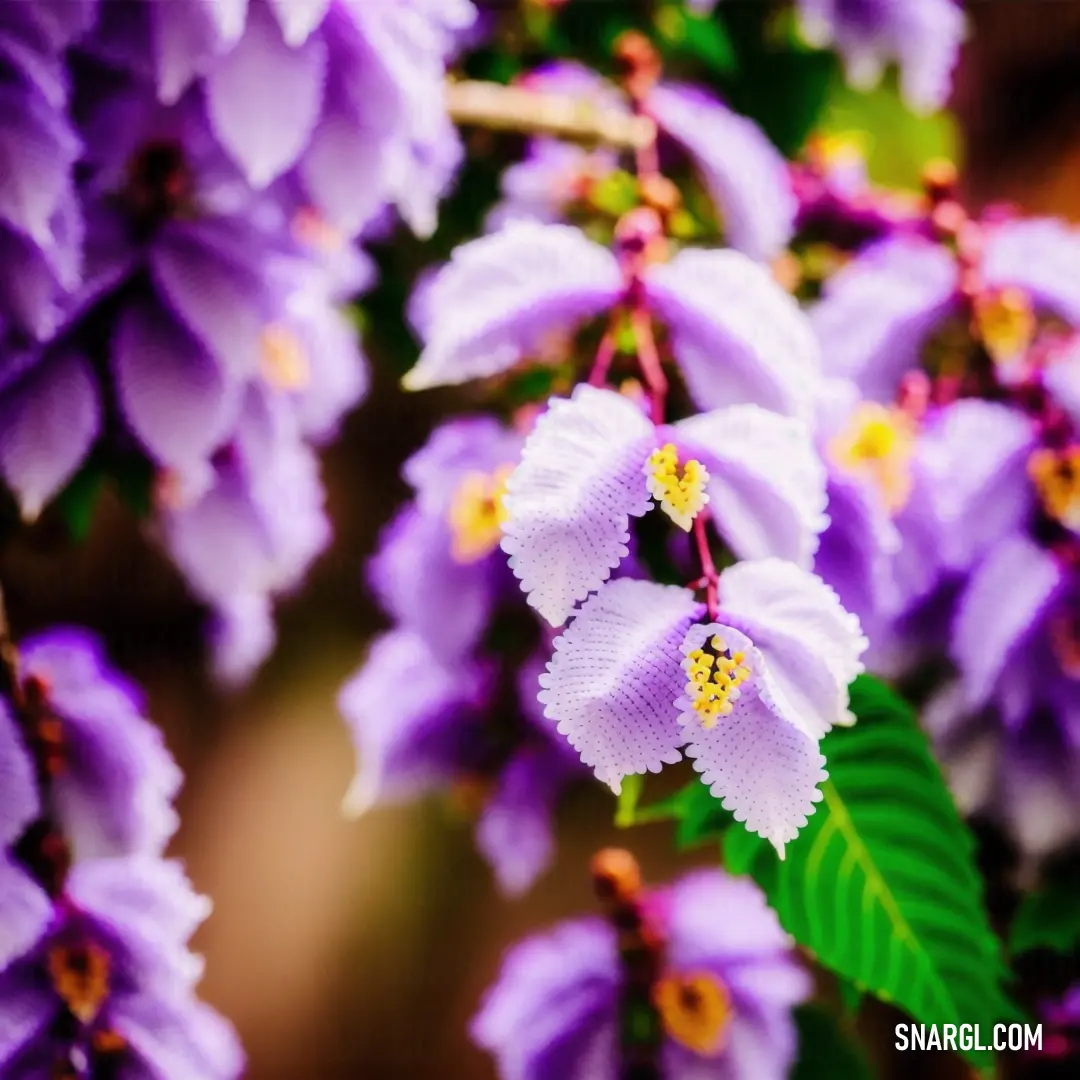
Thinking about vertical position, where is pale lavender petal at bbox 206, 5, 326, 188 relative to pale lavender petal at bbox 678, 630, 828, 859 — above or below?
above

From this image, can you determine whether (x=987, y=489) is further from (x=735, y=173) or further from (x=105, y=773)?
(x=105, y=773)

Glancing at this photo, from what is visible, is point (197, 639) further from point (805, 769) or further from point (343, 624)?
point (805, 769)

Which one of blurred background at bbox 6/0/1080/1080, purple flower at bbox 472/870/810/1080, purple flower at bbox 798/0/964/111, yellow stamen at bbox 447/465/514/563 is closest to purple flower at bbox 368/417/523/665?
yellow stamen at bbox 447/465/514/563

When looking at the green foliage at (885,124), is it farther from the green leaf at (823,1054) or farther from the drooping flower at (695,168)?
the green leaf at (823,1054)

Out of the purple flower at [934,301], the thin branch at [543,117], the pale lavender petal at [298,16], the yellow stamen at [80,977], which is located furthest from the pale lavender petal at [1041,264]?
the yellow stamen at [80,977]

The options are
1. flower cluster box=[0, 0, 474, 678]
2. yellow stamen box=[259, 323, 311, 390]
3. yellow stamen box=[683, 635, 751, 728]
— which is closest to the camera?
yellow stamen box=[683, 635, 751, 728]

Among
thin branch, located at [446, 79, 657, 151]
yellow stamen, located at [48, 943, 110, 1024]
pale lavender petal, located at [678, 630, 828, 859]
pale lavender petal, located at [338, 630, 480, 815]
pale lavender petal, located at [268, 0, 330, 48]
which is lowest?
pale lavender petal, located at [338, 630, 480, 815]

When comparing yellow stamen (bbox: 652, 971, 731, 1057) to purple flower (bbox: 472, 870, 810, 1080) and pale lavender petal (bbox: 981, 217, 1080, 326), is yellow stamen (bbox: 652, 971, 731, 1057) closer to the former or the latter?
purple flower (bbox: 472, 870, 810, 1080)
